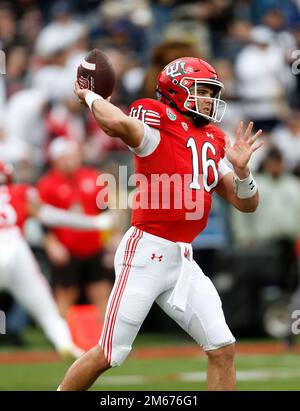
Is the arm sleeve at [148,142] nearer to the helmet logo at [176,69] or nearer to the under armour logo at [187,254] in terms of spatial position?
the helmet logo at [176,69]

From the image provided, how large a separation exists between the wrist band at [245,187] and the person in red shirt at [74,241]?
455cm

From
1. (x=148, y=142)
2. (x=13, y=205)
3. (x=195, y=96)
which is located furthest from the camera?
(x=13, y=205)

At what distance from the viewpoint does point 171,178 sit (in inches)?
216

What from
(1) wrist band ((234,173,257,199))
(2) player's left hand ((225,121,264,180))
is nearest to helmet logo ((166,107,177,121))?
(2) player's left hand ((225,121,264,180))

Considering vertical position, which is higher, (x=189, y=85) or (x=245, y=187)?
(x=189, y=85)

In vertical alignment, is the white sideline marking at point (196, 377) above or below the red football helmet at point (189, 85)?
below

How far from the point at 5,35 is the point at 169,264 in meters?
8.07

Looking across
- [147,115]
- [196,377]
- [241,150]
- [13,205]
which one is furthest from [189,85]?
[13,205]

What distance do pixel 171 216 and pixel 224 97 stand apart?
6.77 metres

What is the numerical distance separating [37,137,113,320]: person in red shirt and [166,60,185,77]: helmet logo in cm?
457

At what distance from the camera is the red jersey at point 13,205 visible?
893 centimetres

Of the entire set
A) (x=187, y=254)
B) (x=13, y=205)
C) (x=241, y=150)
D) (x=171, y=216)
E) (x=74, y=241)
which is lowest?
(x=74, y=241)

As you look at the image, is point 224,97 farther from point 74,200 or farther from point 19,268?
point 19,268

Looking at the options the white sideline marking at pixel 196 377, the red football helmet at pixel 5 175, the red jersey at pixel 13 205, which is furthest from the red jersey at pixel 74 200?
the white sideline marking at pixel 196 377
